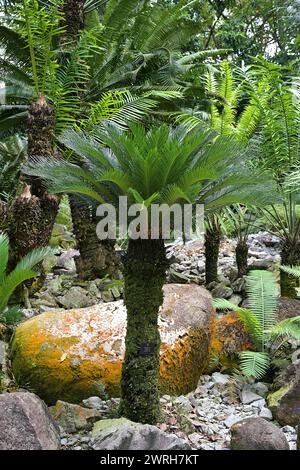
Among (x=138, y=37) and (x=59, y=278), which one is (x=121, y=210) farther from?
(x=138, y=37)

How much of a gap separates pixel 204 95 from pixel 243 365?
4579 millimetres

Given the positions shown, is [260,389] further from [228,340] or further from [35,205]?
[35,205]

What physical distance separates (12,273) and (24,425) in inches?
54.6

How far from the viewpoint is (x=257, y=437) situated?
2771 millimetres

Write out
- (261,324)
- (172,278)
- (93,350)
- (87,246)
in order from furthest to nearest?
1. (87,246)
2. (172,278)
3. (261,324)
4. (93,350)

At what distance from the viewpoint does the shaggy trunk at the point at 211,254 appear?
19.2 ft

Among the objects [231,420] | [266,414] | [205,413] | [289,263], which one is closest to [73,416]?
[205,413]

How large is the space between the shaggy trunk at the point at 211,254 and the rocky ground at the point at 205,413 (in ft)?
6.31

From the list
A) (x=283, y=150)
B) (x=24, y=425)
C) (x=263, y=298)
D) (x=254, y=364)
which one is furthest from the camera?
(x=283, y=150)

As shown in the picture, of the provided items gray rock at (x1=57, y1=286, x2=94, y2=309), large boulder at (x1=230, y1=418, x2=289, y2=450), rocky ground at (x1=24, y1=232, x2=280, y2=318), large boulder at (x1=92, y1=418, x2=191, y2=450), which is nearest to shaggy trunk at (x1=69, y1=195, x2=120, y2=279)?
rocky ground at (x1=24, y1=232, x2=280, y2=318)

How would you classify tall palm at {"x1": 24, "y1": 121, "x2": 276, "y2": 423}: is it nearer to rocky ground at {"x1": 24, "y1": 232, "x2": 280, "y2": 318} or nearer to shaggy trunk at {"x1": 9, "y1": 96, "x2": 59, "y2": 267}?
rocky ground at {"x1": 24, "y1": 232, "x2": 280, "y2": 318}

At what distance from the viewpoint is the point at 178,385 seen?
147 inches

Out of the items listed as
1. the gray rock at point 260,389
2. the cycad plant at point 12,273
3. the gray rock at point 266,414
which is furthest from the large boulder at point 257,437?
the cycad plant at point 12,273

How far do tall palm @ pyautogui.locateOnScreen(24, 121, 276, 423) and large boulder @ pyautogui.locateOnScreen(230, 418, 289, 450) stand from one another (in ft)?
1.84
